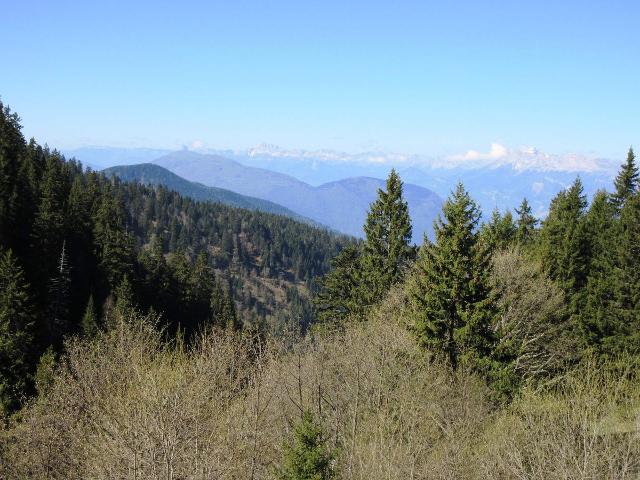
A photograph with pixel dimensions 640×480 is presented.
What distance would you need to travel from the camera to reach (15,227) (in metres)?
49.5

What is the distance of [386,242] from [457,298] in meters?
12.1

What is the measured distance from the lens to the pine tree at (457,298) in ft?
63.2

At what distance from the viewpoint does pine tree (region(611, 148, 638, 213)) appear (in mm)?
43500

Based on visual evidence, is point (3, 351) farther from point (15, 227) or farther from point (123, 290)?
point (15, 227)

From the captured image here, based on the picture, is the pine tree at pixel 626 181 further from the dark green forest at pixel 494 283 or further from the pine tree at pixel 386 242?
the pine tree at pixel 386 242

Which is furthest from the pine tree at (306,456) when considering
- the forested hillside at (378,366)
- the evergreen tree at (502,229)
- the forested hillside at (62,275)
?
the evergreen tree at (502,229)

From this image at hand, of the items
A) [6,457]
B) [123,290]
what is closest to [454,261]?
[6,457]

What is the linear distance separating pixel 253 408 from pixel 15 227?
44572 millimetres

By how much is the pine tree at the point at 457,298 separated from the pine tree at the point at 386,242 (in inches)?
408

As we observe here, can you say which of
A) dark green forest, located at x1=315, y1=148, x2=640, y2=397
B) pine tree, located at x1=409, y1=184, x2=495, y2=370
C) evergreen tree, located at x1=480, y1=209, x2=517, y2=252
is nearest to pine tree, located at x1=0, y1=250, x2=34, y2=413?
dark green forest, located at x1=315, y1=148, x2=640, y2=397

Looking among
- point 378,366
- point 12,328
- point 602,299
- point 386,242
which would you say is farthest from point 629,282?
point 12,328

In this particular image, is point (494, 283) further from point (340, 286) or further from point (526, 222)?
point (526, 222)

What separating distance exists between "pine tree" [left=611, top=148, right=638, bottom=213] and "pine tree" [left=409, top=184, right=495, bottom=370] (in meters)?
31.5

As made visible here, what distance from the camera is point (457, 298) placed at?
19.6m
